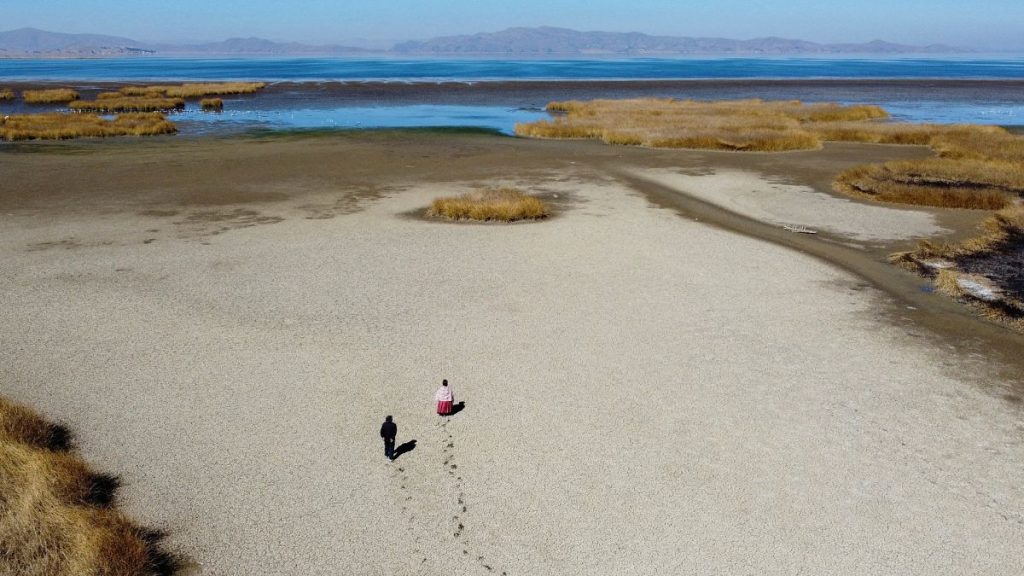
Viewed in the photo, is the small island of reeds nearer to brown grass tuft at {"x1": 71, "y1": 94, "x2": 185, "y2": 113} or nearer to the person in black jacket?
the person in black jacket

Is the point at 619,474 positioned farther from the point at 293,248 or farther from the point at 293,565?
the point at 293,248

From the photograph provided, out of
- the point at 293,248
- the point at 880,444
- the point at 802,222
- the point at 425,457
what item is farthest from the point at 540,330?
the point at 802,222

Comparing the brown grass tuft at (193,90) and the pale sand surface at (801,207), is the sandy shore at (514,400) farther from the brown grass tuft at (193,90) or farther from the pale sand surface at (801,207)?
the brown grass tuft at (193,90)

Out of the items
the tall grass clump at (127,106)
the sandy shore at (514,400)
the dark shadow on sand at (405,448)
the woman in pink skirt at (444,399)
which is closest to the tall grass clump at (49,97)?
the tall grass clump at (127,106)

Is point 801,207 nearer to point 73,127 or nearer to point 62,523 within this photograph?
point 62,523

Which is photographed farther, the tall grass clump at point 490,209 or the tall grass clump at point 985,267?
the tall grass clump at point 490,209
